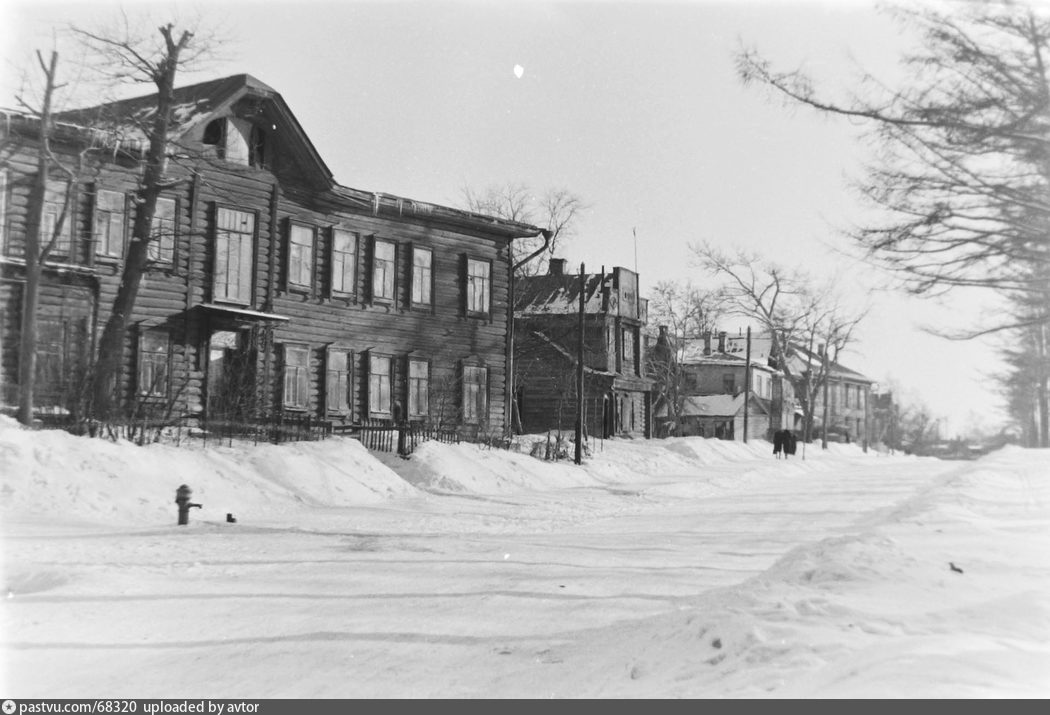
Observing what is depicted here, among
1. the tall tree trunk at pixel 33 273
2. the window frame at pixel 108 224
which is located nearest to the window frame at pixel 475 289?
the window frame at pixel 108 224

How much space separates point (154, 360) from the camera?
23484 millimetres

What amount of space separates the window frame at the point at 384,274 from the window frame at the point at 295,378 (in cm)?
275

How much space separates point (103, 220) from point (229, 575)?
49.9 ft

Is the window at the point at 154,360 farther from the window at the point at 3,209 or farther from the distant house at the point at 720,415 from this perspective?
the distant house at the point at 720,415

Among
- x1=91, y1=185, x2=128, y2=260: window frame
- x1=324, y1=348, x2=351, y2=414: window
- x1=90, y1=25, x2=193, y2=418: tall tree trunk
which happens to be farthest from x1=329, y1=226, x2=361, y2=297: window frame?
x1=90, y1=25, x2=193, y2=418: tall tree trunk

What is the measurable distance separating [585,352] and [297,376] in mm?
25189

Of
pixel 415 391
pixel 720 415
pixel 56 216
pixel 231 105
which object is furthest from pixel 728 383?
pixel 56 216

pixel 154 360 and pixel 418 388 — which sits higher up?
pixel 154 360

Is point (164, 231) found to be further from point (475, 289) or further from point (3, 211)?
point (475, 289)

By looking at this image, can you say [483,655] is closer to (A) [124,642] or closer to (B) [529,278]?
(A) [124,642]

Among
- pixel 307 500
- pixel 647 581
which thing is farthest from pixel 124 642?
pixel 307 500

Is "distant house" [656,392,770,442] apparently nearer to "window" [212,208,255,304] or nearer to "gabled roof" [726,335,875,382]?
"gabled roof" [726,335,875,382]

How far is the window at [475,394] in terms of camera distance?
3070cm

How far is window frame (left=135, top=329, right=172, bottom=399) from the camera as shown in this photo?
23125mm
